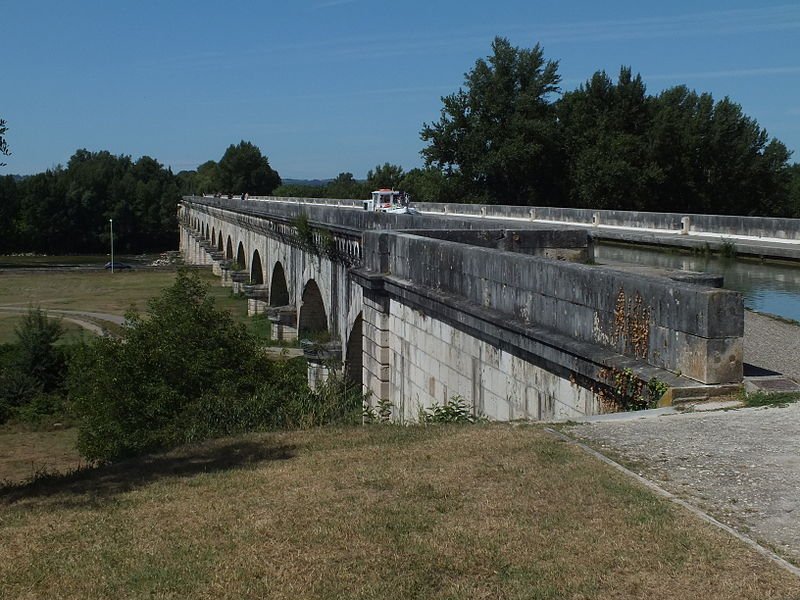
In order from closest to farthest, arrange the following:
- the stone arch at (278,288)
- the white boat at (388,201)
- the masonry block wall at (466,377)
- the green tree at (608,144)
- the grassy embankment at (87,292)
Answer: the masonry block wall at (466,377)
the white boat at (388,201)
the stone arch at (278,288)
the grassy embankment at (87,292)
the green tree at (608,144)

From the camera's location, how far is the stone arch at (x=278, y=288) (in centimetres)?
3712

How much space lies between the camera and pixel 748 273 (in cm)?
1595

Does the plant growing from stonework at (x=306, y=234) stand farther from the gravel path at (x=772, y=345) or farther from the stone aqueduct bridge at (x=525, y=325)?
the gravel path at (x=772, y=345)

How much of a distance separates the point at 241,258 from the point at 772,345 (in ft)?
156

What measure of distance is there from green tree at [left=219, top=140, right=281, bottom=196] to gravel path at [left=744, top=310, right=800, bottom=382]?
126 meters

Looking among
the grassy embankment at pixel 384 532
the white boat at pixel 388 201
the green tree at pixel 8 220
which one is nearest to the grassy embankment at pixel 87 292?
the white boat at pixel 388 201

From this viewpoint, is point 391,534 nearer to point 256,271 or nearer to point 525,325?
point 525,325

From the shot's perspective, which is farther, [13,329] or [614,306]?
[13,329]

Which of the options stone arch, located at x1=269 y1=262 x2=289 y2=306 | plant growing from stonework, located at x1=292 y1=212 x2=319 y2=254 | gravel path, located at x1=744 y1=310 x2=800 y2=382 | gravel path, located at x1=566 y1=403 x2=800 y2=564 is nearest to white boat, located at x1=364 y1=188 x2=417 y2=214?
stone arch, located at x1=269 y1=262 x2=289 y2=306

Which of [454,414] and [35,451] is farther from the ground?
[454,414]

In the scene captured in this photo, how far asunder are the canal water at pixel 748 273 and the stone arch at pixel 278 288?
18.2 metres

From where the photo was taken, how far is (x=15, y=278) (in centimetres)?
7056

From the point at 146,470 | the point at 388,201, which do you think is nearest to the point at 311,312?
the point at 388,201

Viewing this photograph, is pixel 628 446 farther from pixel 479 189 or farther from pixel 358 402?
pixel 479 189
